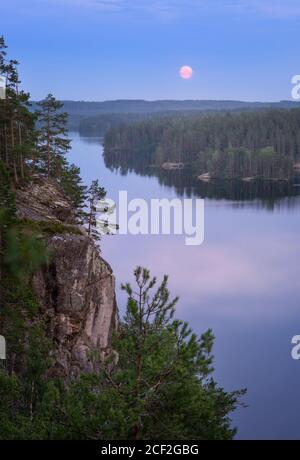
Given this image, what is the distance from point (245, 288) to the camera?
5000cm

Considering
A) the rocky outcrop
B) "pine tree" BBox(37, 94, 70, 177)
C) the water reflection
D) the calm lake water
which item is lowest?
the calm lake water

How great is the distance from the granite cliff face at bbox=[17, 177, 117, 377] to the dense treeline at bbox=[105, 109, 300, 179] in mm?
100250

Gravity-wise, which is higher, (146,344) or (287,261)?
(146,344)

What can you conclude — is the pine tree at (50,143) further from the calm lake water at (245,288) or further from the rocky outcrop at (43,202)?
the calm lake water at (245,288)

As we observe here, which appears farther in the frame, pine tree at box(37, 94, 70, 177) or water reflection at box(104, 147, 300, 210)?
water reflection at box(104, 147, 300, 210)

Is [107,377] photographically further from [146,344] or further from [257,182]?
[257,182]

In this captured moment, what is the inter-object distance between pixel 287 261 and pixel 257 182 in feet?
200

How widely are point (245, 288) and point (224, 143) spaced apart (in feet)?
365

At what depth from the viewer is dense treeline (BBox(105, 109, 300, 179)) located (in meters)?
127

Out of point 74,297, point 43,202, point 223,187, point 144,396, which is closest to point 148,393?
point 144,396

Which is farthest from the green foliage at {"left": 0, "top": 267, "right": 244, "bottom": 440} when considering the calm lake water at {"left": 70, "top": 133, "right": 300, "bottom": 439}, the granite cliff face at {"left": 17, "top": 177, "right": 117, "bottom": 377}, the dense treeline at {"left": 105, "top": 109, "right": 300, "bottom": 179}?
the dense treeline at {"left": 105, "top": 109, "right": 300, "bottom": 179}

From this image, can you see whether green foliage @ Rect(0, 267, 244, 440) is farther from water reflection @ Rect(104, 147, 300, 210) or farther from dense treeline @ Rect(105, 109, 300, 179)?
dense treeline @ Rect(105, 109, 300, 179)

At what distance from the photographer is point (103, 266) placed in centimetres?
2511

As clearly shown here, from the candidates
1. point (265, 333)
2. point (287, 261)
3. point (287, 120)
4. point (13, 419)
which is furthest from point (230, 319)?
point (287, 120)
